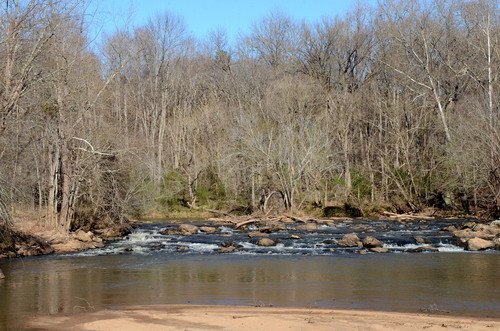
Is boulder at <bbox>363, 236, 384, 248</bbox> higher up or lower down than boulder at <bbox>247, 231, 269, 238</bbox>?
lower down

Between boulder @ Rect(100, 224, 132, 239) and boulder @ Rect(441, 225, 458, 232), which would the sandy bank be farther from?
boulder @ Rect(441, 225, 458, 232)

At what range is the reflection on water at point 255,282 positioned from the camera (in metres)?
12.9

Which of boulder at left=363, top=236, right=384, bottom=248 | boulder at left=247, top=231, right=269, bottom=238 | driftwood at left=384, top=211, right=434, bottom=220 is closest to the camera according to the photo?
boulder at left=363, top=236, right=384, bottom=248

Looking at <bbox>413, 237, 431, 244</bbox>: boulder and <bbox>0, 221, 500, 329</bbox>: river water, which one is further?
<bbox>413, 237, 431, 244</bbox>: boulder

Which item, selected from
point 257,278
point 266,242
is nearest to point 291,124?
point 266,242

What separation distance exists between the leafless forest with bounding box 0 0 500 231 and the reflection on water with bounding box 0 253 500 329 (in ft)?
27.2

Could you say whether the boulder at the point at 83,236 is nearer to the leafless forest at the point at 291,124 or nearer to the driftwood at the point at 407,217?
the leafless forest at the point at 291,124

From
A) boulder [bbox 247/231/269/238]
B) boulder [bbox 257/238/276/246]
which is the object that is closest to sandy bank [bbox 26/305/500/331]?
boulder [bbox 257/238/276/246]

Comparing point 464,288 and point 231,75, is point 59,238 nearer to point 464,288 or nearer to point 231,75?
point 464,288

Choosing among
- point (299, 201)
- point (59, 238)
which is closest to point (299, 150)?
point (299, 201)

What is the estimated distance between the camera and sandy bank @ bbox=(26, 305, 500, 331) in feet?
32.8

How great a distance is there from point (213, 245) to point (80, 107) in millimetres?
8285

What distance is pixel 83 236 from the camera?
83.3 ft

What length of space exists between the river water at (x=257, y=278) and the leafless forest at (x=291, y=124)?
6.57 meters
